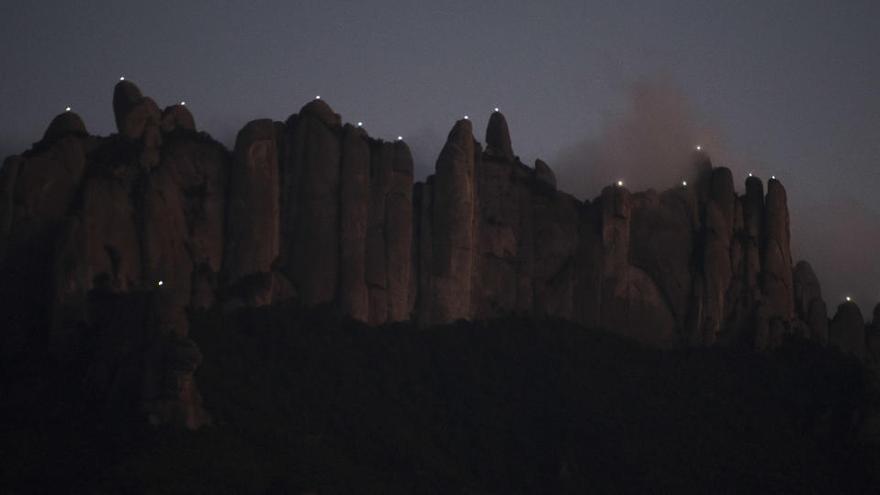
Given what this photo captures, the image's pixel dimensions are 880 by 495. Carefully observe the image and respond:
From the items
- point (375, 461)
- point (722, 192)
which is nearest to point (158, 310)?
point (375, 461)

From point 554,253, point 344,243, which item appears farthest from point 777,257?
point 344,243

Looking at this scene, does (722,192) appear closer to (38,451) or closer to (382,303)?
(382,303)

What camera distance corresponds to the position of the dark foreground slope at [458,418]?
310 feet

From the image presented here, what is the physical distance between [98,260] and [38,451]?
1430cm

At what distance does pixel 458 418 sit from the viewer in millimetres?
109812

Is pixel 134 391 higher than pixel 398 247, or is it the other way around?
pixel 398 247

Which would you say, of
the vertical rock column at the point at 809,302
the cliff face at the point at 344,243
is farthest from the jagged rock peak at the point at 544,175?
the vertical rock column at the point at 809,302

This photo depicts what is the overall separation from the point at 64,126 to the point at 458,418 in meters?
23.6

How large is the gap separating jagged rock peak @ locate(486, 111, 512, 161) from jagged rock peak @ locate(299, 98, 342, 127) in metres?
9.99

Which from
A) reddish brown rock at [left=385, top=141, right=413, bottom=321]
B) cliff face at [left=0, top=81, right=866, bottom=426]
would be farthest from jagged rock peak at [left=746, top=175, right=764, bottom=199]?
reddish brown rock at [left=385, top=141, right=413, bottom=321]

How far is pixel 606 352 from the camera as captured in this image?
118m

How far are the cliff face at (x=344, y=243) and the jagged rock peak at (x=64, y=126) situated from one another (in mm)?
133

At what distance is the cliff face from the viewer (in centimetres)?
10375

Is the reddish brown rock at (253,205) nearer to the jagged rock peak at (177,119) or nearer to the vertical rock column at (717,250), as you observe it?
the jagged rock peak at (177,119)
